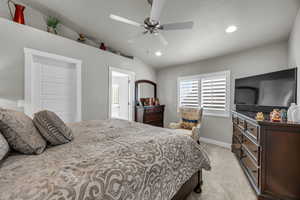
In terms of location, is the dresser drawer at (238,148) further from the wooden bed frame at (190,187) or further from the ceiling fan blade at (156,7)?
the ceiling fan blade at (156,7)

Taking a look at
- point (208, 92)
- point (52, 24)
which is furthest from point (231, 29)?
point (52, 24)

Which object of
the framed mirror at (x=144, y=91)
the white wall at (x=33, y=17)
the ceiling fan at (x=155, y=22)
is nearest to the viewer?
the ceiling fan at (x=155, y=22)

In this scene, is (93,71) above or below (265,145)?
above

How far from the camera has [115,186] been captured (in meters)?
0.73

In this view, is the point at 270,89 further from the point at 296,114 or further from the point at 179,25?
the point at 179,25

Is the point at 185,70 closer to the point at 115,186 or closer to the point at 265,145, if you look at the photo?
the point at 265,145

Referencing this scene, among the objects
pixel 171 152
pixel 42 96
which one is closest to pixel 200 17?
pixel 171 152

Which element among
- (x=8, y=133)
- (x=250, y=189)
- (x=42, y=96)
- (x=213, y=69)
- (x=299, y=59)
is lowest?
(x=250, y=189)

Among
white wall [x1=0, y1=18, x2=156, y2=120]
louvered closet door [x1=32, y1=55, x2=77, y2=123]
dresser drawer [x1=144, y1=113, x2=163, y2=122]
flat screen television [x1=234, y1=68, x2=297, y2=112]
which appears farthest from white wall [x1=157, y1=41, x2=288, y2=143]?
louvered closet door [x1=32, y1=55, x2=77, y2=123]

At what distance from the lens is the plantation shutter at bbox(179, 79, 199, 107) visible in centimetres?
405

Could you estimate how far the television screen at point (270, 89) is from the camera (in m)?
1.94

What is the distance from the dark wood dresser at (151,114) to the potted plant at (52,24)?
2.85m

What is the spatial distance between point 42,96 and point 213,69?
4254 millimetres

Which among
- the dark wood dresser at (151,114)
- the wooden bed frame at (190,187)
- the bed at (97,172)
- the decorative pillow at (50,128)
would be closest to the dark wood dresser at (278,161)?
the wooden bed frame at (190,187)
